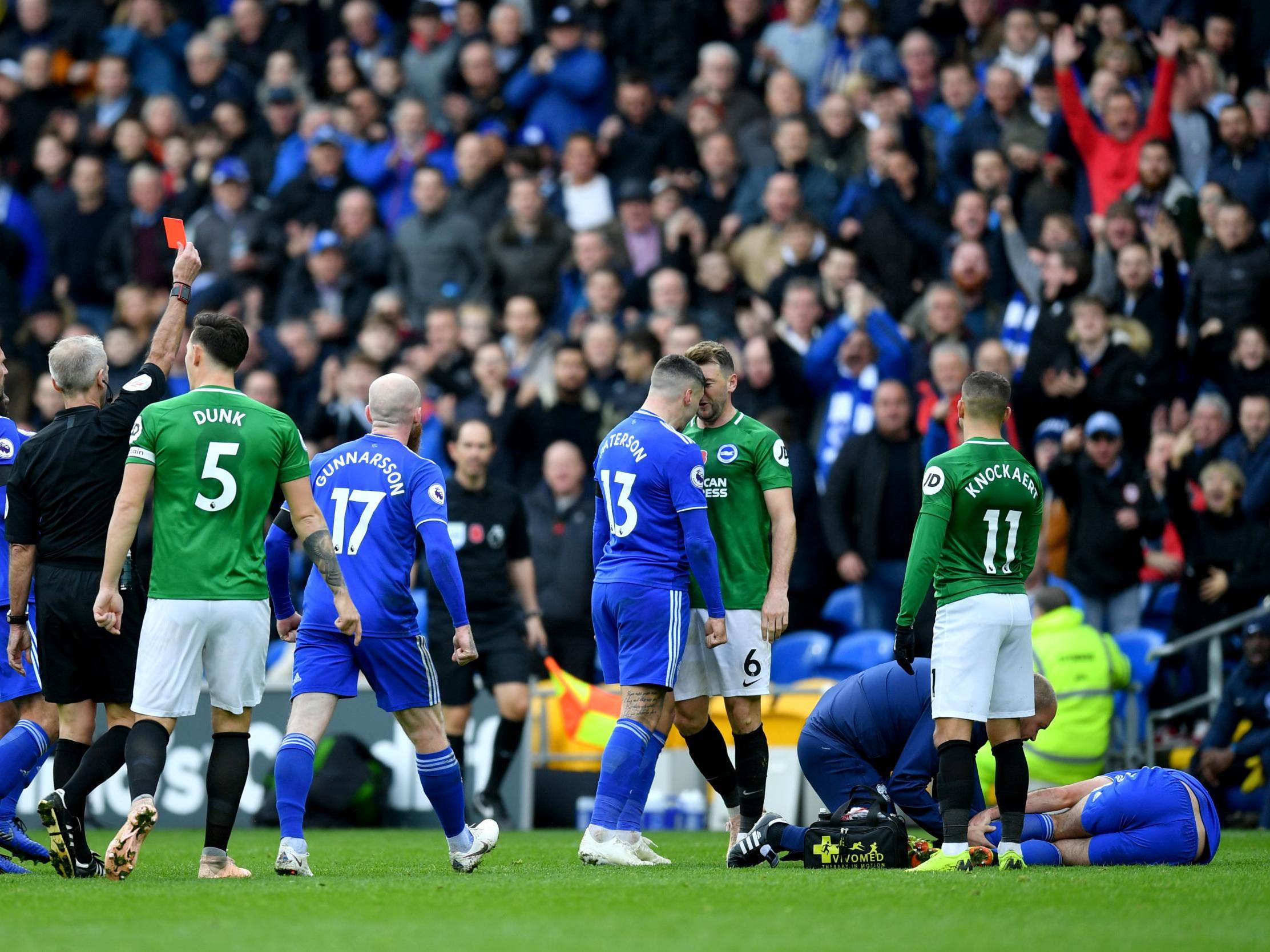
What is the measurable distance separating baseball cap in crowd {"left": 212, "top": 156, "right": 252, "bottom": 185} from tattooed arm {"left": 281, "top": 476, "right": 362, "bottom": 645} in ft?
38.4

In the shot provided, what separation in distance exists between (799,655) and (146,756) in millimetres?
7439

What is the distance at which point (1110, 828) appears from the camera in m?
9.11

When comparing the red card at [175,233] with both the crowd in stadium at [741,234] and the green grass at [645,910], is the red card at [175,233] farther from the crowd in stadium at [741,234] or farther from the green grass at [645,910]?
the crowd in stadium at [741,234]

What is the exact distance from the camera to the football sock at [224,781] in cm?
828

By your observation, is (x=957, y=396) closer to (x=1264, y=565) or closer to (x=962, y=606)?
(x=1264, y=565)

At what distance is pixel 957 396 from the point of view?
14188 millimetres

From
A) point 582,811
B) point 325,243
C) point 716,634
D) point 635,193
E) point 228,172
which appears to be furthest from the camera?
point 228,172

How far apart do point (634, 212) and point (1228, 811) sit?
8.00 meters

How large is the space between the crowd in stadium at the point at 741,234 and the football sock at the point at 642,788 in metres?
5.58

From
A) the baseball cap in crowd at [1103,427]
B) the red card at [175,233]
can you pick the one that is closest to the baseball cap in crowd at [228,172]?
the baseball cap in crowd at [1103,427]

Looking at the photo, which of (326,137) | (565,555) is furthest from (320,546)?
(326,137)

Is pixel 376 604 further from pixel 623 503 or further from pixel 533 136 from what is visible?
pixel 533 136

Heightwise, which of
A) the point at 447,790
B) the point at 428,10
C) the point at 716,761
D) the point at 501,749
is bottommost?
the point at 501,749

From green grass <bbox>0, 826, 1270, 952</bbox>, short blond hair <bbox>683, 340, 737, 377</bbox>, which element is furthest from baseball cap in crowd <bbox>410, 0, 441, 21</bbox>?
green grass <bbox>0, 826, 1270, 952</bbox>
